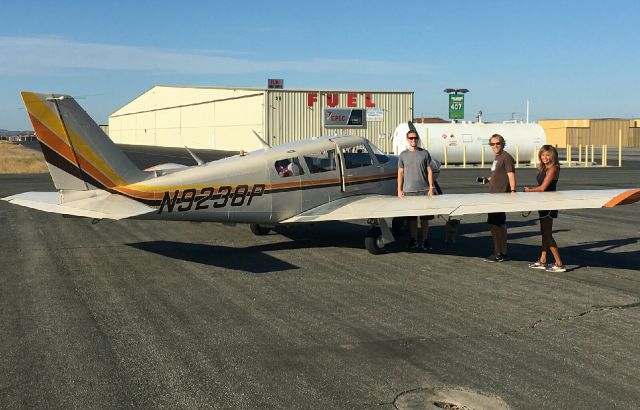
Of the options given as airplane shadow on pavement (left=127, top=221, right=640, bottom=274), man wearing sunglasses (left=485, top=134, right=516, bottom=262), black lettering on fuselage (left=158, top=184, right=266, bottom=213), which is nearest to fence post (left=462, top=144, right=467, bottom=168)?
airplane shadow on pavement (left=127, top=221, right=640, bottom=274)

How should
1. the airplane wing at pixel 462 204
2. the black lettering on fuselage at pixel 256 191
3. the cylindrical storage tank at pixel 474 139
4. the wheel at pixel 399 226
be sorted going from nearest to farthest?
the airplane wing at pixel 462 204
the black lettering on fuselage at pixel 256 191
the wheel at pixel 399 226
the cylindrical storage tank at pixel 474 139

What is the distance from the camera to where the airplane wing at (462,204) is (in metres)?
9.70

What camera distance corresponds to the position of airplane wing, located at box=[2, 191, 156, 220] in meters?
10.4

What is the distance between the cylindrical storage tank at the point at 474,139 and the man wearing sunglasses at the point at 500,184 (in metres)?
32.1

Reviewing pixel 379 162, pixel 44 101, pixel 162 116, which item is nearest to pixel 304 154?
pixel 379 162

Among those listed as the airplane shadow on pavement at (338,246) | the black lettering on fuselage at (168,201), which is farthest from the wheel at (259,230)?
the black lettering on fuselage at (168,201)

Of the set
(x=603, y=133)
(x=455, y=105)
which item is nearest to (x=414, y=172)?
(x=455, y=105)

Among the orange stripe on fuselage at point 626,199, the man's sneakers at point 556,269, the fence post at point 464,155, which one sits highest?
the fence post at point 464,155

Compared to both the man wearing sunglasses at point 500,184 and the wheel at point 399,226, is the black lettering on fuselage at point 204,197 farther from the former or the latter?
the man wearing sunglasses at point 500,184

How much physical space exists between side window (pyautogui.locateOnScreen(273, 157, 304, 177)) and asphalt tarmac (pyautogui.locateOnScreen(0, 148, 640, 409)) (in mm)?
1562

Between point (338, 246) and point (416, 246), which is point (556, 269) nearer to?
point (416, 246)

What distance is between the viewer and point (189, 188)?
11281 mm

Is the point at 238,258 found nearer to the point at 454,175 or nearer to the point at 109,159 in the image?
the point at 109,159

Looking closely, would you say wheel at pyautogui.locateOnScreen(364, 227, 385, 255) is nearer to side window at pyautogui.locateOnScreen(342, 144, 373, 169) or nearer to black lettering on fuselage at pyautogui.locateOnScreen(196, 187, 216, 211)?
side window at pyautogui.locateOnScreen(342, 144, 373, 169)
